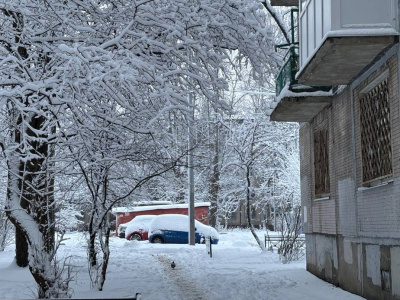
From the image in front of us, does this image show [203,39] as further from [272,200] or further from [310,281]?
[272,200]

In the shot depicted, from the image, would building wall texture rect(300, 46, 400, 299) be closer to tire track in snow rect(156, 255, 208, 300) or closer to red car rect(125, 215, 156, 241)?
tire track in snow rect(156, 255, 208, 300)

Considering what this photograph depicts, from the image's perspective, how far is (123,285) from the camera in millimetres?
13234

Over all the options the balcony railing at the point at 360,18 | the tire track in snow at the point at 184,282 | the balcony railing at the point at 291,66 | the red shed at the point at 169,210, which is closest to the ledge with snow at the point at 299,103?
the balcony railing at the point at 291,66

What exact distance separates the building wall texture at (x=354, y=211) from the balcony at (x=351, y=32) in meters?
0.26

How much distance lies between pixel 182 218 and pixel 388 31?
80.6ft

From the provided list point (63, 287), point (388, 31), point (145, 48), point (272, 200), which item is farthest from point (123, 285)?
point (272, 200)

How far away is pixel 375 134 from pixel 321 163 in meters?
4.66

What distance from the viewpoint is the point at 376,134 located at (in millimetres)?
10883

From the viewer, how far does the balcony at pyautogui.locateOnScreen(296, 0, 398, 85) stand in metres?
9.55

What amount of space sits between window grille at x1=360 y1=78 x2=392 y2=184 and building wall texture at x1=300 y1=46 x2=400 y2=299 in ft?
0.60

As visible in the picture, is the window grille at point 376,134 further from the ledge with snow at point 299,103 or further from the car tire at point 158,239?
the car tire at point 158,239

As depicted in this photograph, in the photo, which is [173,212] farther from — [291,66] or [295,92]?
[291,66]

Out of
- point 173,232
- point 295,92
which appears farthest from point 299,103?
point 173,232

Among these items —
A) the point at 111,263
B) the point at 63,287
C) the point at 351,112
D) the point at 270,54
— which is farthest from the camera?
the point at 111,263
